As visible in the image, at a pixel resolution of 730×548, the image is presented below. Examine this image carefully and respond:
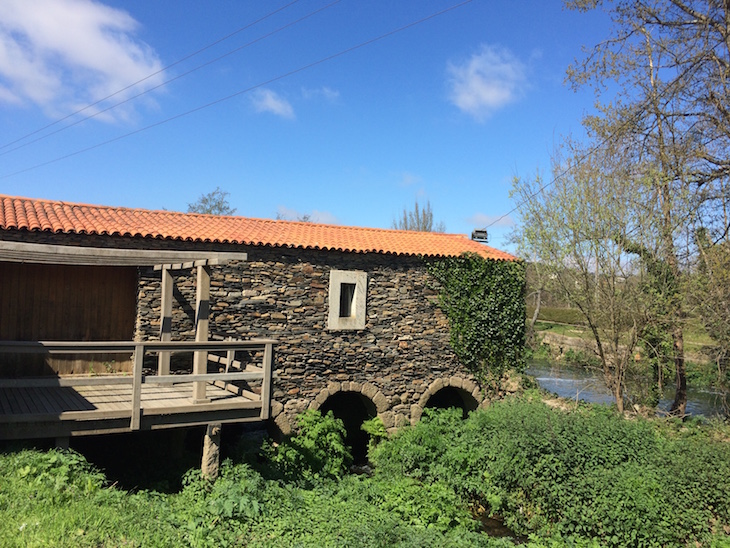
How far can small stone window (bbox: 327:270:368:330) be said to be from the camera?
Result: 1165cm

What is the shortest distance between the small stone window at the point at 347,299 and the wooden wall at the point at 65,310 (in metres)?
3.87

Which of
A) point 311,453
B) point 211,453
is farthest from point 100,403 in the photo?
point 311,453

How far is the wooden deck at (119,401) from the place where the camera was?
21.4 feet

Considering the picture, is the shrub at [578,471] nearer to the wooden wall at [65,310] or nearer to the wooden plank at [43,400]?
the wooden wall at [65,310]

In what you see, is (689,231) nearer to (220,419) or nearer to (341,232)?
(341,232)

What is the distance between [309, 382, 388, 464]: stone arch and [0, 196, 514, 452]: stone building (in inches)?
1.3

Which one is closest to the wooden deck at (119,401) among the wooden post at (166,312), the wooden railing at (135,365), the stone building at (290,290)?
the wooden railing at (135,365)

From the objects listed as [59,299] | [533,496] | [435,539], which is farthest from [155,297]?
[533,496]

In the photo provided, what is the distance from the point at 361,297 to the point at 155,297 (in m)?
4.23

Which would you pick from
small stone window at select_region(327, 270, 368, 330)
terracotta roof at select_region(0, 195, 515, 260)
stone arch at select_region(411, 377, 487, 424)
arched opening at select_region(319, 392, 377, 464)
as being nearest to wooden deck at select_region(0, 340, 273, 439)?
terracotta roof at select_region(0, 195, 515, 260)

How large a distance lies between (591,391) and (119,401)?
14245 mm

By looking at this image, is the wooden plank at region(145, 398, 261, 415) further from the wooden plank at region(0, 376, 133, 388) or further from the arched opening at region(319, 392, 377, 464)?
the arched opening at region(319, 392, 377, 464)

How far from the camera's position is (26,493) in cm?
536

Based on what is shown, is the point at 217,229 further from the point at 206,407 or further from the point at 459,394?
the point at 459,394
